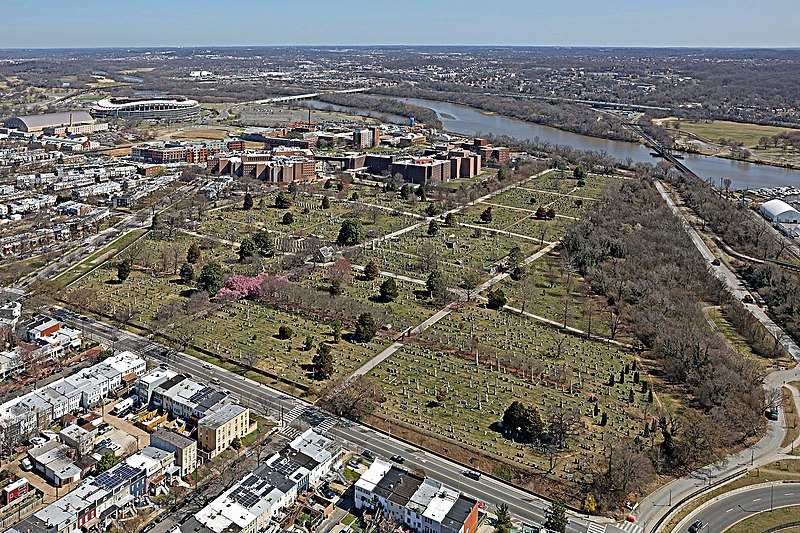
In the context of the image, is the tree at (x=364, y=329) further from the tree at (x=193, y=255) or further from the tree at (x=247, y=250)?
the tree at (x=193, y=255)

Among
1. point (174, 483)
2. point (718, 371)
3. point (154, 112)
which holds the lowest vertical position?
point (174, 483)

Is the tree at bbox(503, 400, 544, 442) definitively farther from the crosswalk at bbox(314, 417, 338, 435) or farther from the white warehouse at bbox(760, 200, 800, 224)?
the white warehouse at bbox(760, 200, 800, 224)

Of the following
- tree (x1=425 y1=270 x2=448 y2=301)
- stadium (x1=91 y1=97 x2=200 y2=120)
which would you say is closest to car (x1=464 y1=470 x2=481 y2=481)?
tree (x1=425 y1=270 x2=448 y2=301)

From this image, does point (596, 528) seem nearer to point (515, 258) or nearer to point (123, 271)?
point (515, 258)

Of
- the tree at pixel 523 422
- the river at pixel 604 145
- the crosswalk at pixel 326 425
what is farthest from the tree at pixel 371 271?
the river at pixel 604 145

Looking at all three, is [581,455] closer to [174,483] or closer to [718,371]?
[718,371]

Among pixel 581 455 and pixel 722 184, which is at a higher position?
pixel 722 184

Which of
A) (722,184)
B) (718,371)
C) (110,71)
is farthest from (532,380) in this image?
(110,71)
